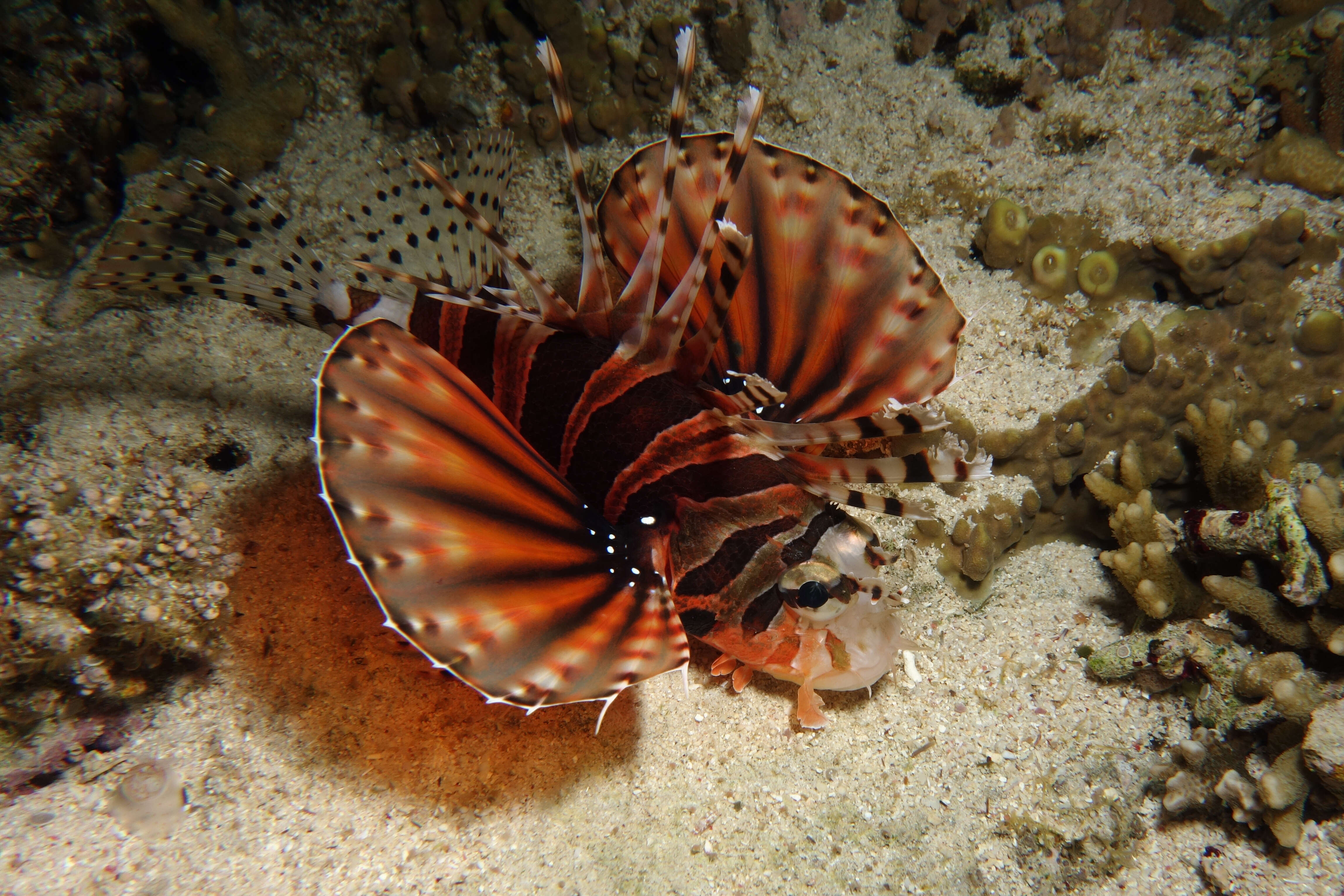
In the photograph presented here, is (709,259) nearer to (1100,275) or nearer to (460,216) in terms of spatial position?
(460,216)

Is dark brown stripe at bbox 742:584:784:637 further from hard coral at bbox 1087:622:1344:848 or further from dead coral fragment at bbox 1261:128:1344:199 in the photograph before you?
dead coral fragment at bbox 1261:128:1344:199

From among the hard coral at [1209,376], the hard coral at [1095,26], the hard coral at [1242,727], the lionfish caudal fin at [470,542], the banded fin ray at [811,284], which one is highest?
the hard coral at [1095,26]

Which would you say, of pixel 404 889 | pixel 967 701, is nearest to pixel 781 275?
pixel 967 701

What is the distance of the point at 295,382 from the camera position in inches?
136

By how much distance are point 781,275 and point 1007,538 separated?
Result: 1.65m

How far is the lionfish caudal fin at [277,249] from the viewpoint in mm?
2689

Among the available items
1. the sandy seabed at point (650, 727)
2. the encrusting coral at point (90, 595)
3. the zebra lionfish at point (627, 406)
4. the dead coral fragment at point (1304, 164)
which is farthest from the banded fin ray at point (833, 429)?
the dead coral fragment at point (1304, 164)

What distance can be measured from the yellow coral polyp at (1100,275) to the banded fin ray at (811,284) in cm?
116

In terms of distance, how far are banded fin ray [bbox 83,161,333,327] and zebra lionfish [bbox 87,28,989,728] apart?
12 mm

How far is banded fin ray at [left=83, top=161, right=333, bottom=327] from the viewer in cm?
266

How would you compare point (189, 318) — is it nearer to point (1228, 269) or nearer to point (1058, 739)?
point (1058, 739)

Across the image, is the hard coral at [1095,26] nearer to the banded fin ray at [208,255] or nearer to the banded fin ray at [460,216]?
the banded fin ray at [460,216]

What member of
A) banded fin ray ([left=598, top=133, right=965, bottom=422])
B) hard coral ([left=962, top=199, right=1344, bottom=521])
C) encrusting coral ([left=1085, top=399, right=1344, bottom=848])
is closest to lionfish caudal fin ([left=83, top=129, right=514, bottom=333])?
banded fin ray ([left=598, top=133, right=965, bottom=422])

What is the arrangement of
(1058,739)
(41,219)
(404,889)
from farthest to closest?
(41,219), (1058,739), (404,889)
